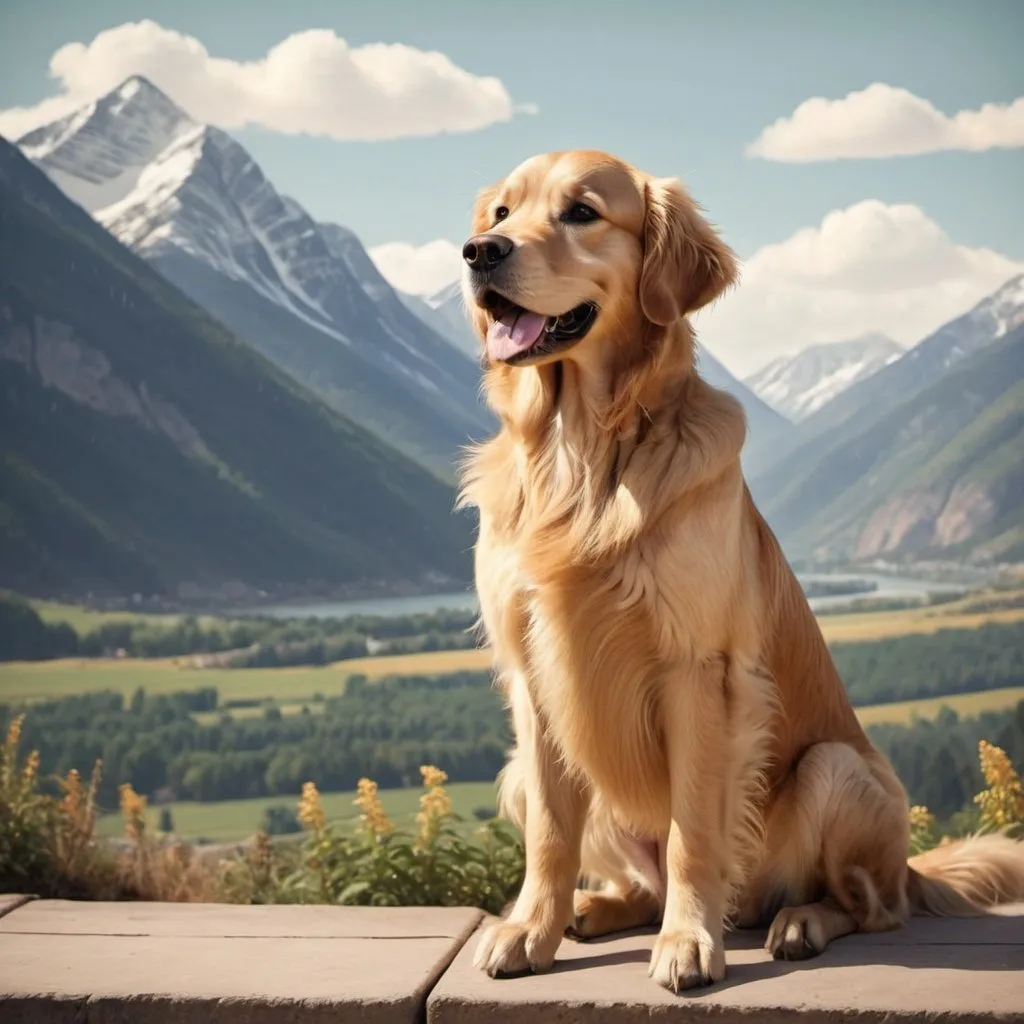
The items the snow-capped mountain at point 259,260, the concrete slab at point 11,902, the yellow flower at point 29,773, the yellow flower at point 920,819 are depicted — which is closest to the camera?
the concrete slab at point 11,902

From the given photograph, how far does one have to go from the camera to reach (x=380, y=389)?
6117 millimetres

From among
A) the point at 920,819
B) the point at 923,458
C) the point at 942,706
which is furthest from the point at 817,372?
the point at 920,819

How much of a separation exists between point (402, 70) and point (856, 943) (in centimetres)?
385

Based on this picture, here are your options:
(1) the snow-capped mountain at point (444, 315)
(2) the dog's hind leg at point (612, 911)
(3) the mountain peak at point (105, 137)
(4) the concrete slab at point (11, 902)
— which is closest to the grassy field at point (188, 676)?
(1) the snow-capped mountain at point (444, 315)

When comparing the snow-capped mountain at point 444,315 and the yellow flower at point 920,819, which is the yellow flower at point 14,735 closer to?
the snow-capped mountain at point 444,315

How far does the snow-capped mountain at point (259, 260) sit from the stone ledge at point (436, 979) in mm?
3159

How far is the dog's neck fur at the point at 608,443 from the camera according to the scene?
276 cm

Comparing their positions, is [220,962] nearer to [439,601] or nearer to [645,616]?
[645,616]

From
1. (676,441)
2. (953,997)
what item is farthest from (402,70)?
(953,997)

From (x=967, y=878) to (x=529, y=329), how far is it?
1.85 m

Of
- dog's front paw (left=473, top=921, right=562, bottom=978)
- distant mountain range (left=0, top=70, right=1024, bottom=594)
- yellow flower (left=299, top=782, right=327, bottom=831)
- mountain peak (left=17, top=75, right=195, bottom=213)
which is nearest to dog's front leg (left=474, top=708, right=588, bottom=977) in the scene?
dog's front paw (left=473, top=921, right=562, bottom=978)

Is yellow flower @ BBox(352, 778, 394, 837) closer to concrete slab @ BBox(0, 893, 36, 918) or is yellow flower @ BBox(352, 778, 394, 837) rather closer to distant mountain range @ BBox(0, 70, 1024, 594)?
concrete slab @ BBox(0, 893, 36, 918)

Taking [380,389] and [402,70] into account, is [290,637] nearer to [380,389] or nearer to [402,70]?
[380,389]

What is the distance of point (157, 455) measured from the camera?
18.1 feet
